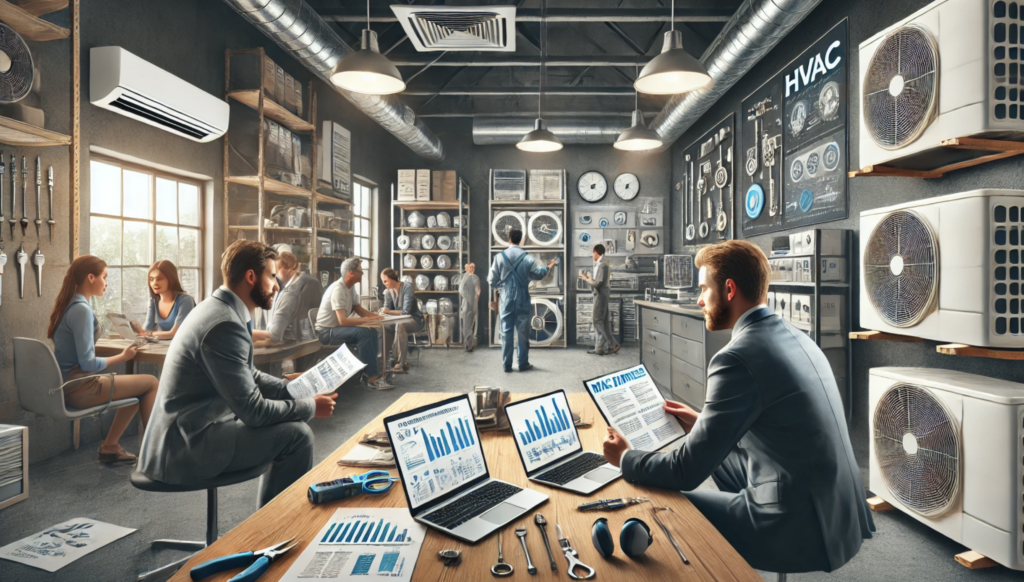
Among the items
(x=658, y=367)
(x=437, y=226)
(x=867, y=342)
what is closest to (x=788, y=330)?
(x=867, y=342)

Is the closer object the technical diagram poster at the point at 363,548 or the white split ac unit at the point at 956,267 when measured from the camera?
the technical diagram poster at the point at 363,548

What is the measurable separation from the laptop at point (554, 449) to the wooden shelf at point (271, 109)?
186 inches

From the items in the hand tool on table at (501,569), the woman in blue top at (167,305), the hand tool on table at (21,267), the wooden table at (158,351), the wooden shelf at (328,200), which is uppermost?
the wooden shelf at (328,200)

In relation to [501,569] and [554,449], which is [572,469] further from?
[501,569]

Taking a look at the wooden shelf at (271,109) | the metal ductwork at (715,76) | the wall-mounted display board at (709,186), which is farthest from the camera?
the wall-mounted display board at (709,186)

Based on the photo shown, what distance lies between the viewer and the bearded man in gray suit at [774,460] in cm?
144

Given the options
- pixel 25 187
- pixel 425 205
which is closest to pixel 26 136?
pixel 25 187

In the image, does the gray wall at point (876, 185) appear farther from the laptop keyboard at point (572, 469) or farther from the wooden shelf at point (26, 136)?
the wooden shelf at point (26, 136)

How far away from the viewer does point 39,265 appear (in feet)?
11.4

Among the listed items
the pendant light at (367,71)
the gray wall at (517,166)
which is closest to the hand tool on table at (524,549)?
the pendant light at (367,71)

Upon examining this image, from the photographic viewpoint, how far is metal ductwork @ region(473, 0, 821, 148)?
4.13 metres

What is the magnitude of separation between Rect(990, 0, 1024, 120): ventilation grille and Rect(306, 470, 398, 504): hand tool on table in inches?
103

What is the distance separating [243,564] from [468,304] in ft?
24.0

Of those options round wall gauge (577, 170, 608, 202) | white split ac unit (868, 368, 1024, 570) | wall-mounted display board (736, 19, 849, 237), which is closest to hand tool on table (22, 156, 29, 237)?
white split ac unit (868, 368, 1024, 570)
